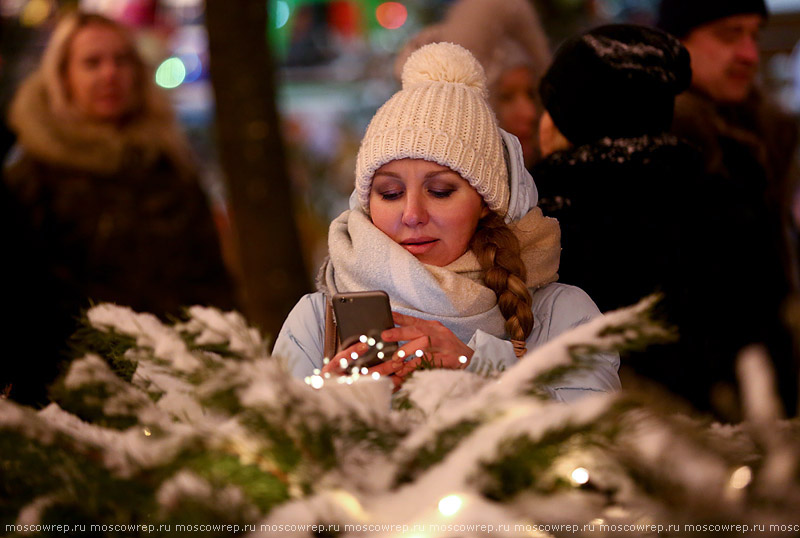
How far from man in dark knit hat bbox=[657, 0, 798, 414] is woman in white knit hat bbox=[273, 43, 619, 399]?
60 cm

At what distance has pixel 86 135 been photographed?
415cm

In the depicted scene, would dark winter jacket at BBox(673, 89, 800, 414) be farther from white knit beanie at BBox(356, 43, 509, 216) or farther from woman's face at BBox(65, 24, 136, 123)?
woman's face at BBox(65, 24, 136, 123)

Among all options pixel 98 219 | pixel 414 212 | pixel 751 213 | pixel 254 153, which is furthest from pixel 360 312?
pixel 254 153

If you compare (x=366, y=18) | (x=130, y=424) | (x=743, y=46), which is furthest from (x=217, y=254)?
(x=366, y=18)

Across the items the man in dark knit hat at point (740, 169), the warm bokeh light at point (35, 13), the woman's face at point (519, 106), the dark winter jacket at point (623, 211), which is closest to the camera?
the dark winter jacket at point (623, 211)

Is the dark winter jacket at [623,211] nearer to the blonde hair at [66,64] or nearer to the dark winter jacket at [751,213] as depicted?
the dark winter jacket at [751,213]

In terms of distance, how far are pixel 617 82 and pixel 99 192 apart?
2.83 metres

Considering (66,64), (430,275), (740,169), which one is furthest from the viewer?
(66,64)

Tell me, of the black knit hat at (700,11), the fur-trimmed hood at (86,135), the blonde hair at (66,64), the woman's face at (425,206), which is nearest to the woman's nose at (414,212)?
the woman's face at (425,206)

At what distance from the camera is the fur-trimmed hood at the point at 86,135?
4.14 metres

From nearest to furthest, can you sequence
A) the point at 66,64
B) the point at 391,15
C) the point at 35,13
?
1. the point at 66,64
2. the point at 35,13
3. the point at 391,15

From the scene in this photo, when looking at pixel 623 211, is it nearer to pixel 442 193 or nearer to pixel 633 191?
pixel 633 191

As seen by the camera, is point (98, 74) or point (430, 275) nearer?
point (430, 275)

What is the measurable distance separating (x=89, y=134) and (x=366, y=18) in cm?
509
